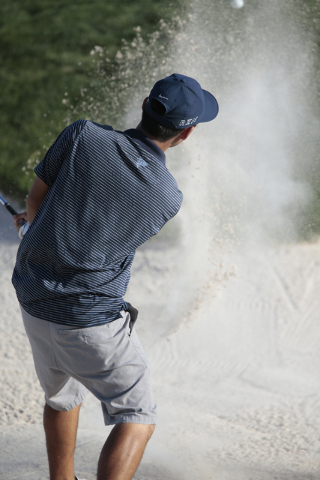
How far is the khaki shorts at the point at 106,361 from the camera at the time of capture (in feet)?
2.80

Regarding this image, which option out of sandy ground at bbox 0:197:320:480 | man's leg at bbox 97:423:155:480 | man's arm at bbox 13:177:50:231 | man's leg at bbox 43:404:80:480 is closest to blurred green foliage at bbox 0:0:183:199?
sandy ground at bbox 0:197:320:480

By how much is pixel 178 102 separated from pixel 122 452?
694mm

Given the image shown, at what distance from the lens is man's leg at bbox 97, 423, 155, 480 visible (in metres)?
0.82

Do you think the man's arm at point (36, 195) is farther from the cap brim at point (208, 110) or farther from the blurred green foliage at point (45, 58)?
the blurred green foliage at point (45, 58)

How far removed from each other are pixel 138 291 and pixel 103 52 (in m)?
1.03

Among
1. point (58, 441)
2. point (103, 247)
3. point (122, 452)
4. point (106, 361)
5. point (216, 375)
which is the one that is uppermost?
point (103, 247)

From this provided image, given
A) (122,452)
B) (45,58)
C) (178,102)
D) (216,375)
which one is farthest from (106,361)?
(45,58)

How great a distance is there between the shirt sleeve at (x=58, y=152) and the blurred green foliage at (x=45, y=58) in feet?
3.36

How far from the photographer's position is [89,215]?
30.7 inches

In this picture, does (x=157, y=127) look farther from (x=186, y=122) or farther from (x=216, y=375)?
(x=216, y=375)

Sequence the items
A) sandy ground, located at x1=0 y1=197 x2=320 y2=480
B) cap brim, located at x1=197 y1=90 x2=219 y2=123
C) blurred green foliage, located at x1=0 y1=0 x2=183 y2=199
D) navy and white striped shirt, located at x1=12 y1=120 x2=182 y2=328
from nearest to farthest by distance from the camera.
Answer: navy and white striped shirt, located at x1=12 y1=120 x2=182 y2=328 → cap brim, located at x1=197 y1=90 x2=219 y2=123 → sandy ground, located at x1=0 y1=197 x2=320 y2=480 → blurred green foliage, located at x1=0 y1=0 x2=183 y2=199

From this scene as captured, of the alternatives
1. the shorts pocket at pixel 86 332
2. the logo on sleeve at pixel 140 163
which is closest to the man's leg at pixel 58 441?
the shorts pocket at pixel 86 332

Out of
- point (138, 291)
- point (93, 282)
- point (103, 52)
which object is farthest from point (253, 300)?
point (103, 52)

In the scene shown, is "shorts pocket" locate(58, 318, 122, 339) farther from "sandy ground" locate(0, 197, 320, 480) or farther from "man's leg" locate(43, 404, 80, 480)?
"sandy ground" locate(0, 197, 320, 480)
